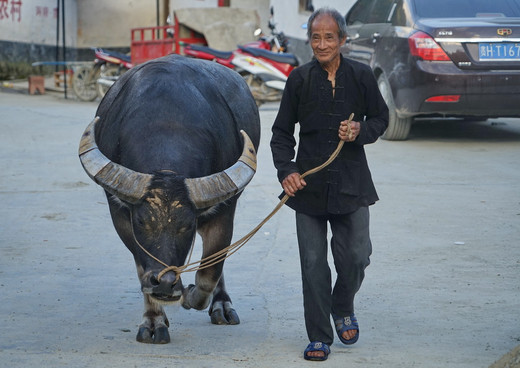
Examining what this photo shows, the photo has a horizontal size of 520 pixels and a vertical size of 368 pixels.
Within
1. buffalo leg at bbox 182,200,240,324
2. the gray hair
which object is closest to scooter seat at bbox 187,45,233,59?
buffalo leg at bbox 182,200,240,324

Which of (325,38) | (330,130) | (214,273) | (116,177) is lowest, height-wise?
(214,273)

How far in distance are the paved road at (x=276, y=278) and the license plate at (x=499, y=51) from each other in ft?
3.44

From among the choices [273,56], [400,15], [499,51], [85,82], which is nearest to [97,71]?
[85,82]

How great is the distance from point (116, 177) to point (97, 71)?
45.1 feet

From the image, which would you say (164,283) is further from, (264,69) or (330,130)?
(264,69)

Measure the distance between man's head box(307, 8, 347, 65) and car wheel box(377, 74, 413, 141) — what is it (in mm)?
6447

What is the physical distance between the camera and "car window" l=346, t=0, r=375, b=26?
40.5 feet

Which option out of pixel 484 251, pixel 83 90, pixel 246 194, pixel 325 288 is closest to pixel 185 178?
pixel 325 288

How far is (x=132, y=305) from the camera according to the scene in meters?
5.48

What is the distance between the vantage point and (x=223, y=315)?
5285 mm

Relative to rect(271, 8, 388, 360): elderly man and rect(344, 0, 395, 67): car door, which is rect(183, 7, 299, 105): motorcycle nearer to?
rect(344, 0, 395, 67): car door

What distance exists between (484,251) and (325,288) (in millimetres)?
2381

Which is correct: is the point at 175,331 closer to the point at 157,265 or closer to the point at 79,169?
the point at 157,265

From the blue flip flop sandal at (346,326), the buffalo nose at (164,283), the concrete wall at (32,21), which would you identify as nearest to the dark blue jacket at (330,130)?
the blue flip flop sandal at (346,326)
